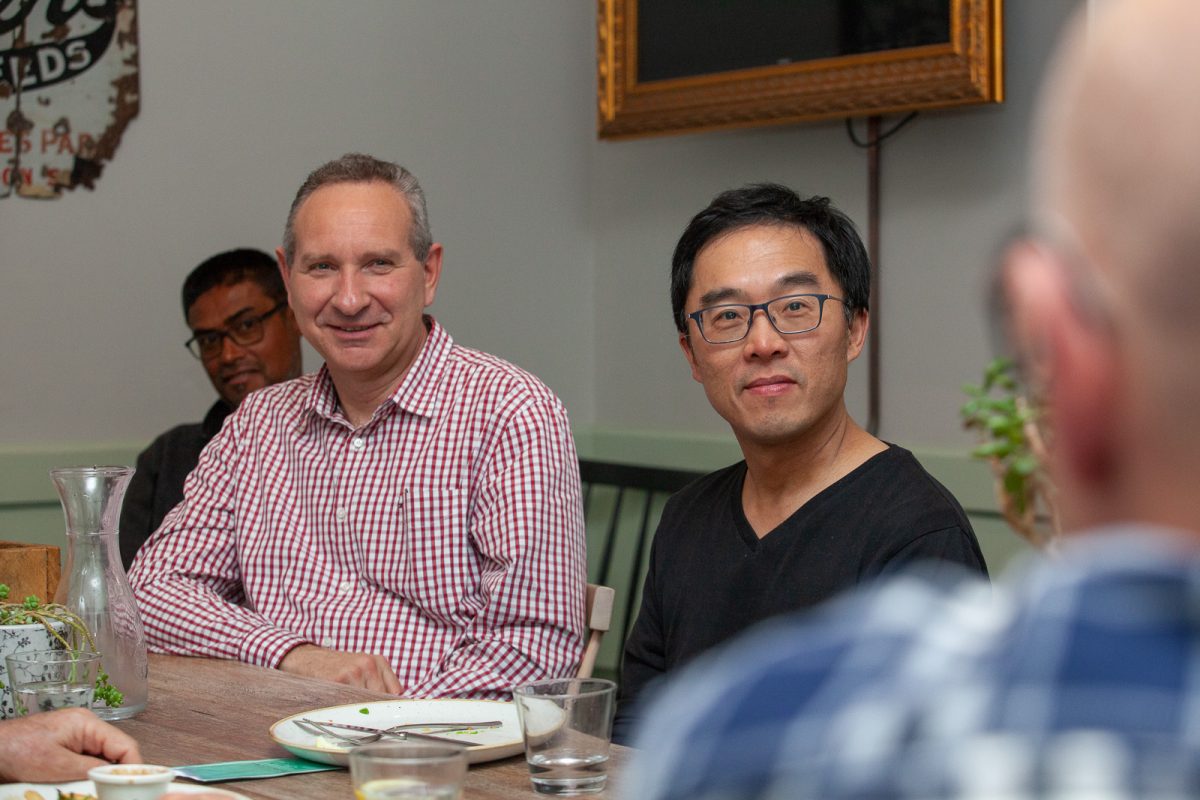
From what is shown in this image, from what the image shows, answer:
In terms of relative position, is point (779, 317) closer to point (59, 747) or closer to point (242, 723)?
point (242, 723)

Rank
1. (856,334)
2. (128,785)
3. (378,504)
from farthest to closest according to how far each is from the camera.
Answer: (378,504), (856,334), (128,785)

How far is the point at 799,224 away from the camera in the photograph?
1.96m

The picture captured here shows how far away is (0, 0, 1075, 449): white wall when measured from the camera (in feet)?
10.4

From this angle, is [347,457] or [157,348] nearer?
[347,457]

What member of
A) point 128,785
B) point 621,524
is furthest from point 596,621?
point 621,524

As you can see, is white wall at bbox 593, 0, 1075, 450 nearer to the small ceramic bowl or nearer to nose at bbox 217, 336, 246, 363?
nose at bbox 217, 336, 246, 363

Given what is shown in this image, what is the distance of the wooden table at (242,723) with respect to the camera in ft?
4.33

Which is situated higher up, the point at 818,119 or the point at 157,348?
the point at 818,119

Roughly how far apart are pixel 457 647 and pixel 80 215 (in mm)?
1745

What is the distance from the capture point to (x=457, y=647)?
7.00 ft

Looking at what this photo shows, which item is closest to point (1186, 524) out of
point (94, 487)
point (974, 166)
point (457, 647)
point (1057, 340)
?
point (1057, 340)

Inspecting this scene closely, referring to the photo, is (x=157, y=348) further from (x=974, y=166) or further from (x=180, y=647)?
(x=974, y=166)

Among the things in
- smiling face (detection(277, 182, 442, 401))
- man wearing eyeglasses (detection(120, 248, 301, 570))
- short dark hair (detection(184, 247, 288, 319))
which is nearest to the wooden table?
smiling face (detection(277, 182, 442, 401))

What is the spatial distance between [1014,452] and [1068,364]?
0.83ft
